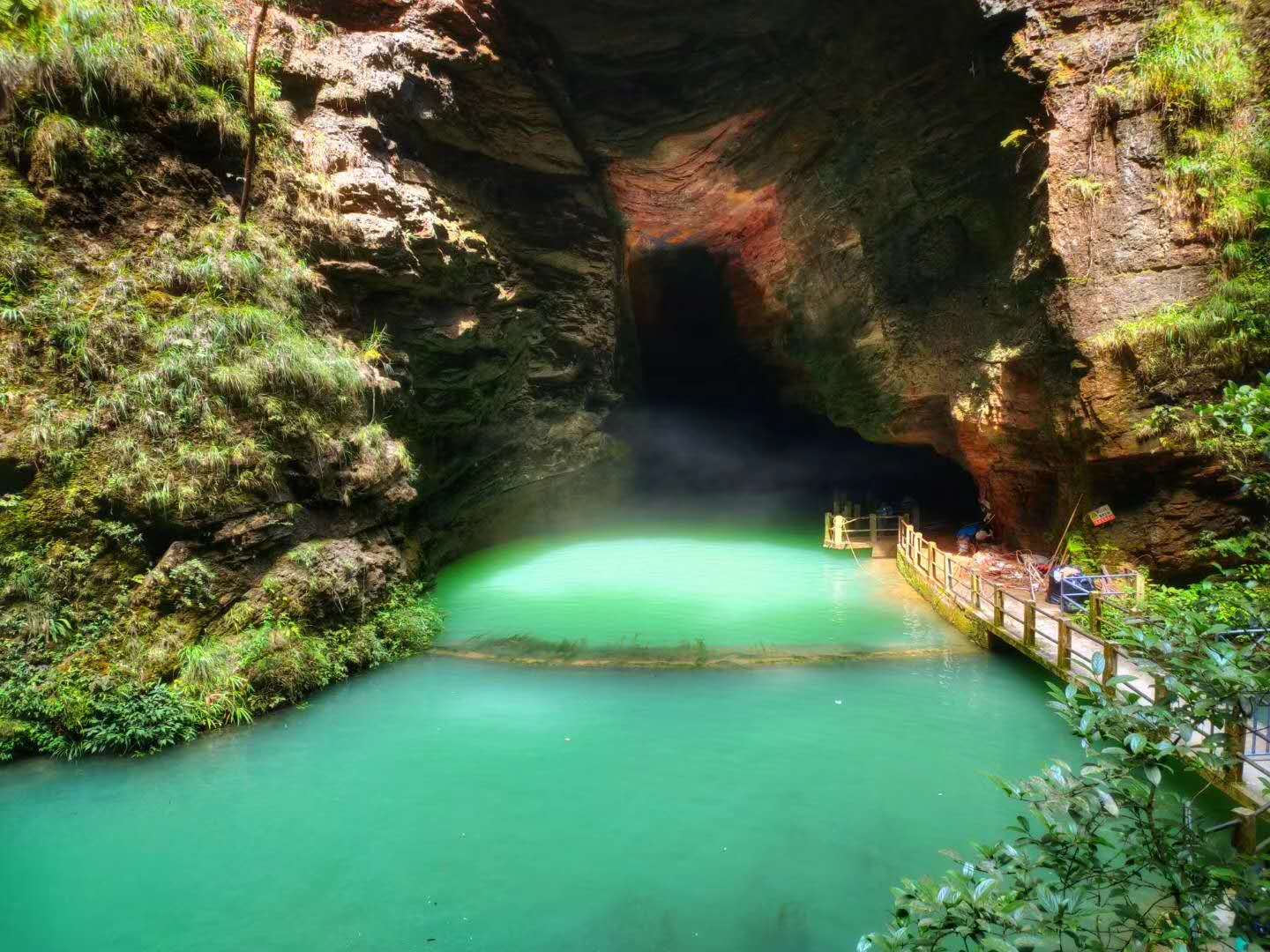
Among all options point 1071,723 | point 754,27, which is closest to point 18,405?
point 1071,723

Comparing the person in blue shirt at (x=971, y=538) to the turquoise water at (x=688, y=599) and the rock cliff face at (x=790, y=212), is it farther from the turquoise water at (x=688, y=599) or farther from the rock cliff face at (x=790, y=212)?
the turquoise water at (x=688, y=599)

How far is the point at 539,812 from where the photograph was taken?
5273mm

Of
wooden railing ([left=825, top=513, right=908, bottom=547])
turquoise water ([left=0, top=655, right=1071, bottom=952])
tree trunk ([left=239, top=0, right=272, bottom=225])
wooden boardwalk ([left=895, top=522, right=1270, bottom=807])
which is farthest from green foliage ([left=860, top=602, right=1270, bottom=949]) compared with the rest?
wooden railing ([left=825, top=513, right=908, bottom=547])

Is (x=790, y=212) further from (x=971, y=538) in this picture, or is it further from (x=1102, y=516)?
(x=1102, y=516)

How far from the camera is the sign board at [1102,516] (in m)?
9.05

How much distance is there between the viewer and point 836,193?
12.8 metres

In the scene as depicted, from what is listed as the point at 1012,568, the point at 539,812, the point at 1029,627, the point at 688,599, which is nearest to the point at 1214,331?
the point at 1029,627

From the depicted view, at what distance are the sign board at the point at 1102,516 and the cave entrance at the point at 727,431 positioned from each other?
979cm

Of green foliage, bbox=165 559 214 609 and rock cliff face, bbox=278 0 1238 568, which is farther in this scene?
rock cliff face, bbox=278 0 1238 568

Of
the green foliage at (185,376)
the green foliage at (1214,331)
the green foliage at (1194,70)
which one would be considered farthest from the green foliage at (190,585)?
the green foliage at (1194,70)

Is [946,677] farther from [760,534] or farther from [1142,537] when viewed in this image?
[760,534]

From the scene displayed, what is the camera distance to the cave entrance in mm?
20125

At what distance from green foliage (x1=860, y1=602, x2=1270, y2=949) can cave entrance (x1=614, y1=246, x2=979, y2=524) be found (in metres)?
17.6

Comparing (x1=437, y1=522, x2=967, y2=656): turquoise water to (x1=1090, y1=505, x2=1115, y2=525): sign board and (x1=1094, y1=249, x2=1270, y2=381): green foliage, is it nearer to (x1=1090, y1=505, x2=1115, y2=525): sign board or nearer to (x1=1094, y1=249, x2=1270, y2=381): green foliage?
(x1=1090, y1=505, x2=1115, y2=525): sign board
